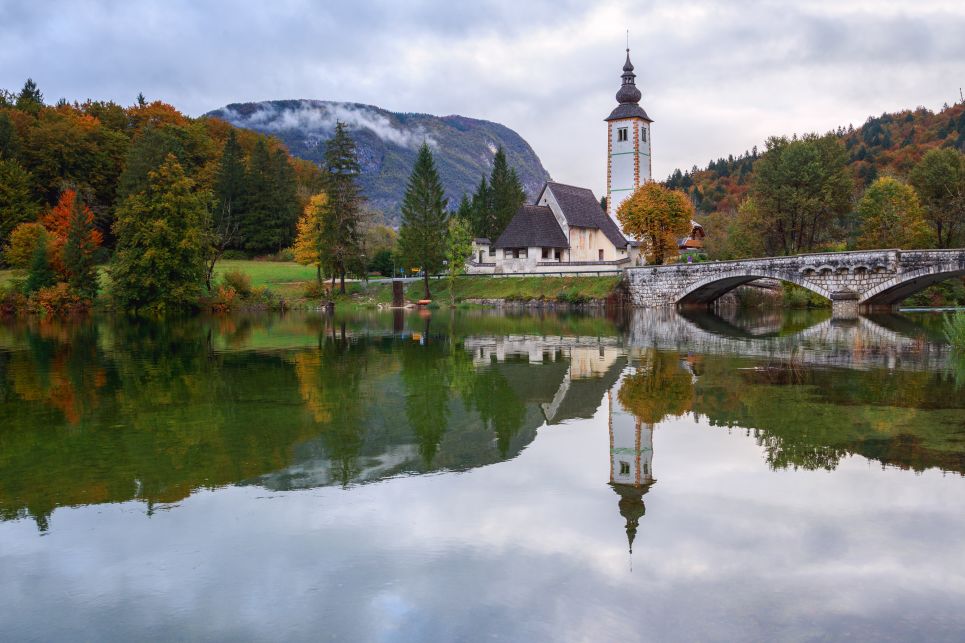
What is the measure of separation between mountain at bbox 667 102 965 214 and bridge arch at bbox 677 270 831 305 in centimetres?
2962

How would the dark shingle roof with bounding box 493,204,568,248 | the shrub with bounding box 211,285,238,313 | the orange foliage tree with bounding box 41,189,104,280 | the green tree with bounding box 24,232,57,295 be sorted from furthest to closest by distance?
the dark shingle roof with bounding box 493,204,568,248, the orange foliage tree with bounding box 41,189,104,280, the shrub with bounding box 211,285,238,313, the green tree with bounding box 24,232,57,295

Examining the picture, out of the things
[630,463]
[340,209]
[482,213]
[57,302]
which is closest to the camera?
[630,463]

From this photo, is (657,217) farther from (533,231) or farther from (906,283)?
(906,283)

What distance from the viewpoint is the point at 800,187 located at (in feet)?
202

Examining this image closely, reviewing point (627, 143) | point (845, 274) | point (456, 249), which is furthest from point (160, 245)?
point (845, 274)

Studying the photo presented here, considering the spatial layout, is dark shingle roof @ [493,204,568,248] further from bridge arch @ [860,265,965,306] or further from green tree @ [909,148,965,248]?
green tree @ [909,148,965,248]

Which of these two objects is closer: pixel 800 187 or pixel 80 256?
pixel 80 256

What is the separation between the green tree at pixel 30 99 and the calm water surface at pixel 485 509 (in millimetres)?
85162

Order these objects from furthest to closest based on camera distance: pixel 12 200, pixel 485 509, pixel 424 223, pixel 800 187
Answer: pixel 424 223, pixel 12 200, pixel 800 187, pixel 485 509

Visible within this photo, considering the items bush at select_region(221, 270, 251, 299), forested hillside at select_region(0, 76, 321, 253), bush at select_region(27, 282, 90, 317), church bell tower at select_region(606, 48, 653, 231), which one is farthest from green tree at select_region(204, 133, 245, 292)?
church bell tower at select_region(606, 48, 653, 231)

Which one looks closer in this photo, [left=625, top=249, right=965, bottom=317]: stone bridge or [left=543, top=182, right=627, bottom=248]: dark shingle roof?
[left=625, top=249, right=965, bottom=317]: stone bridge

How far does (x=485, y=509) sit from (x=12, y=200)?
254 ft

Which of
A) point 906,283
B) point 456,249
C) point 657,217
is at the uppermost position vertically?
point 657,217

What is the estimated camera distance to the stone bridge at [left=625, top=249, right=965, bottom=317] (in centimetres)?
4450
